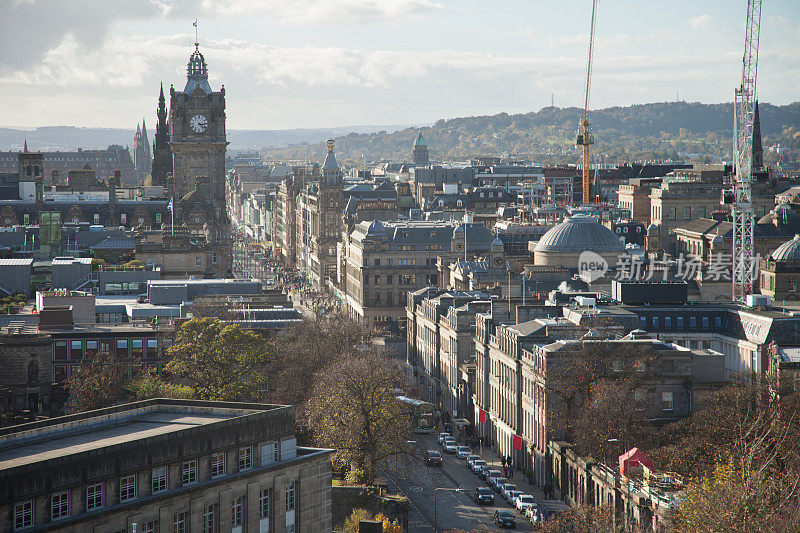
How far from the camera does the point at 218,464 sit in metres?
71.3

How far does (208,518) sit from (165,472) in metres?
3.95

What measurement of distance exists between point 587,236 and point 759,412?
288ft

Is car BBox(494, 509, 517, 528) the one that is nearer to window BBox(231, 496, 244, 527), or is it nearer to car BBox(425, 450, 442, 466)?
car BBox(425, 450, 442, 466)

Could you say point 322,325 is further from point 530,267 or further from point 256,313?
point 530,267

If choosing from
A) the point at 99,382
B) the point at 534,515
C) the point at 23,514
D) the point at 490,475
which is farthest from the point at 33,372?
the point at 23,514

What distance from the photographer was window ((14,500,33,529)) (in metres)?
61.7

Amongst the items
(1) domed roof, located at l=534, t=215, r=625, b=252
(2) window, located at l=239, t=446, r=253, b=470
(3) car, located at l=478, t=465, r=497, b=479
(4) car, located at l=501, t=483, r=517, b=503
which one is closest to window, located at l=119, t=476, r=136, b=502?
(2) window, located at l=239, t=446, r=253, b=470

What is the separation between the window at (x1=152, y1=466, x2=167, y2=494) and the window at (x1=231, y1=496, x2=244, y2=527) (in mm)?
4868

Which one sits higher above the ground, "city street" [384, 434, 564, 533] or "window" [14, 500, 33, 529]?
"window" [14, 500, 33, 529]

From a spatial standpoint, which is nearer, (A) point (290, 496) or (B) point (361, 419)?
(A) point (290, 496)

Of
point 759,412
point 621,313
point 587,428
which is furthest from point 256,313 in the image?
point 759,412

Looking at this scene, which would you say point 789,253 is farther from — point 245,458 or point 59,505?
point 59,505

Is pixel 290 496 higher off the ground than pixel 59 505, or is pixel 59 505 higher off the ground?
pixel 59 505

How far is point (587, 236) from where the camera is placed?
582 ft
